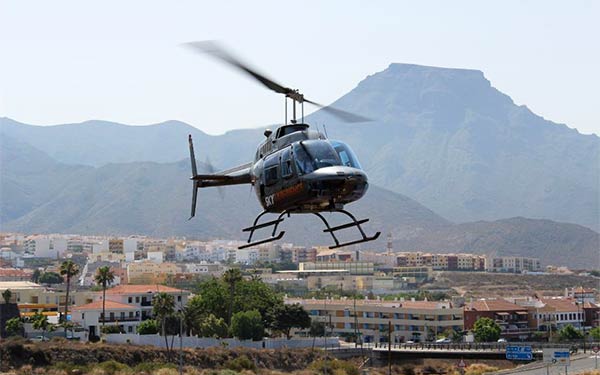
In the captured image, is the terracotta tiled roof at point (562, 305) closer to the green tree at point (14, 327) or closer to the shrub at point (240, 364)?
the shrub at point (240, 364)

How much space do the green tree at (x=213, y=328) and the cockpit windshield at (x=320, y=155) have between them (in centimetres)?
6522

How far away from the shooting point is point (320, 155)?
3416cm

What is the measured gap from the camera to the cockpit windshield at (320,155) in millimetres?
34094

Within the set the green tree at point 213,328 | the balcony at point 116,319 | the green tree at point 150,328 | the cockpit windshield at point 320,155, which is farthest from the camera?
the balcony at point 116,319

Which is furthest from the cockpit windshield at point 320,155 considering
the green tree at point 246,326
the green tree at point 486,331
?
the green tree at point 486,331

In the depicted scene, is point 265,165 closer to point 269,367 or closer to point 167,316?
point 269,367

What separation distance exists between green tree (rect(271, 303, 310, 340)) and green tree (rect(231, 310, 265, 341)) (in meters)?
8.00

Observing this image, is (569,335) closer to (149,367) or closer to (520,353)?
(520,353)

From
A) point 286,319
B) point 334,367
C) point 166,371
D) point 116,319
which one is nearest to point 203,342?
point 334,367

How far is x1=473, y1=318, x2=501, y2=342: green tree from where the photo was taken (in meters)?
122

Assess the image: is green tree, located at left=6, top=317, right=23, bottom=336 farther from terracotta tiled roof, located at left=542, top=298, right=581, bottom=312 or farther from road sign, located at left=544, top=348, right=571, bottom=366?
terracotta tiled roof, located at left=542, top=298, right=581, bottom=312

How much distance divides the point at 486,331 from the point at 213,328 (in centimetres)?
3616

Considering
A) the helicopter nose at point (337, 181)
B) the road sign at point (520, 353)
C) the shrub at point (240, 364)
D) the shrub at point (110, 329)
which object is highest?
the helicopter nose at point (337, 181)

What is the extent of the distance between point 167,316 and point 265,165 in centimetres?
6021
